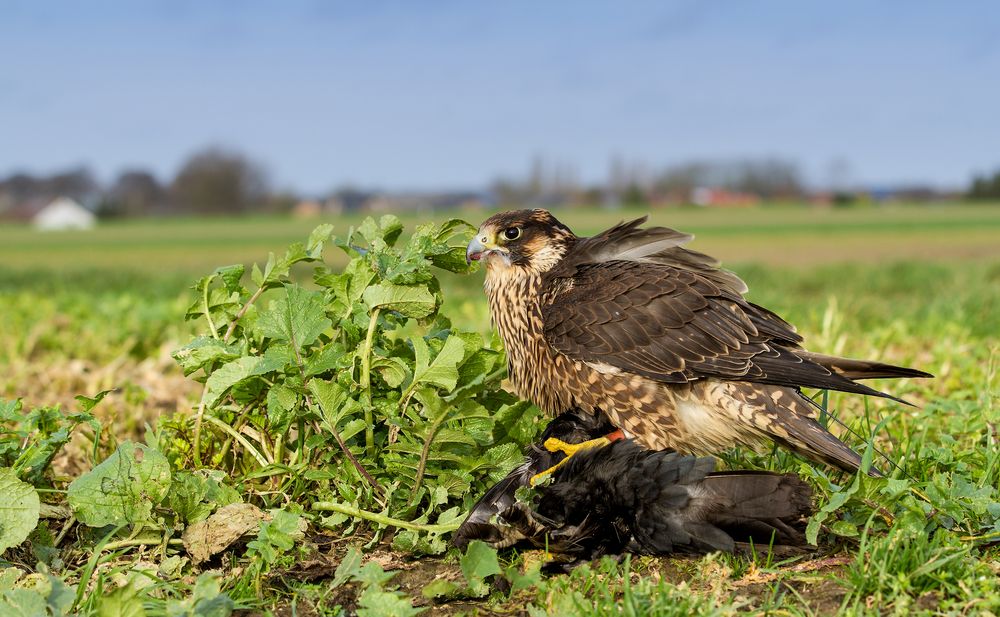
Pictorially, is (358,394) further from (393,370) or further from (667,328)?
(667,328)

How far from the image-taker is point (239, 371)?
132 inches

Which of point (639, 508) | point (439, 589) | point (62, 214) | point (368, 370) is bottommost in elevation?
point (439, 589)

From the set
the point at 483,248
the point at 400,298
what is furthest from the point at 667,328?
the point at 400,298

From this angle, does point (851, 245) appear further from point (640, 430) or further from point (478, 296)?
point (640, 430)

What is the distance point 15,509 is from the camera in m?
3.14

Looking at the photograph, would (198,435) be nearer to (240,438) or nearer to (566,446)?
(240,438)

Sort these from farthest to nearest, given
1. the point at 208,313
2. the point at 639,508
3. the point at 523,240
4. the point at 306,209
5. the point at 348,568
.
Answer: the point at 306,209, the point at 523,240, the point at 208,313, the point at 639,508, the point at 348,568

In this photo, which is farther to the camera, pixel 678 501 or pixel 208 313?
pixel 208 313

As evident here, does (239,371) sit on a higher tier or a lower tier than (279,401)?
higher

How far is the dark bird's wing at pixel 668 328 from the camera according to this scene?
3381 millimetres

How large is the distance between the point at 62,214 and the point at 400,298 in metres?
105

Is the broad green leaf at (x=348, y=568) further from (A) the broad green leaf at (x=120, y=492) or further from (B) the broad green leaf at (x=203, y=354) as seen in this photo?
(B) the broad green leaf at (x=203, y=354)

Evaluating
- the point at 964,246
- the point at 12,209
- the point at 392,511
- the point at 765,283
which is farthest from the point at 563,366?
the point at 12,209

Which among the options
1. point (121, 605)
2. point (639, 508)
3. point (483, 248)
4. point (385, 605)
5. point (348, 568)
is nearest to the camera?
point (121, 605)
